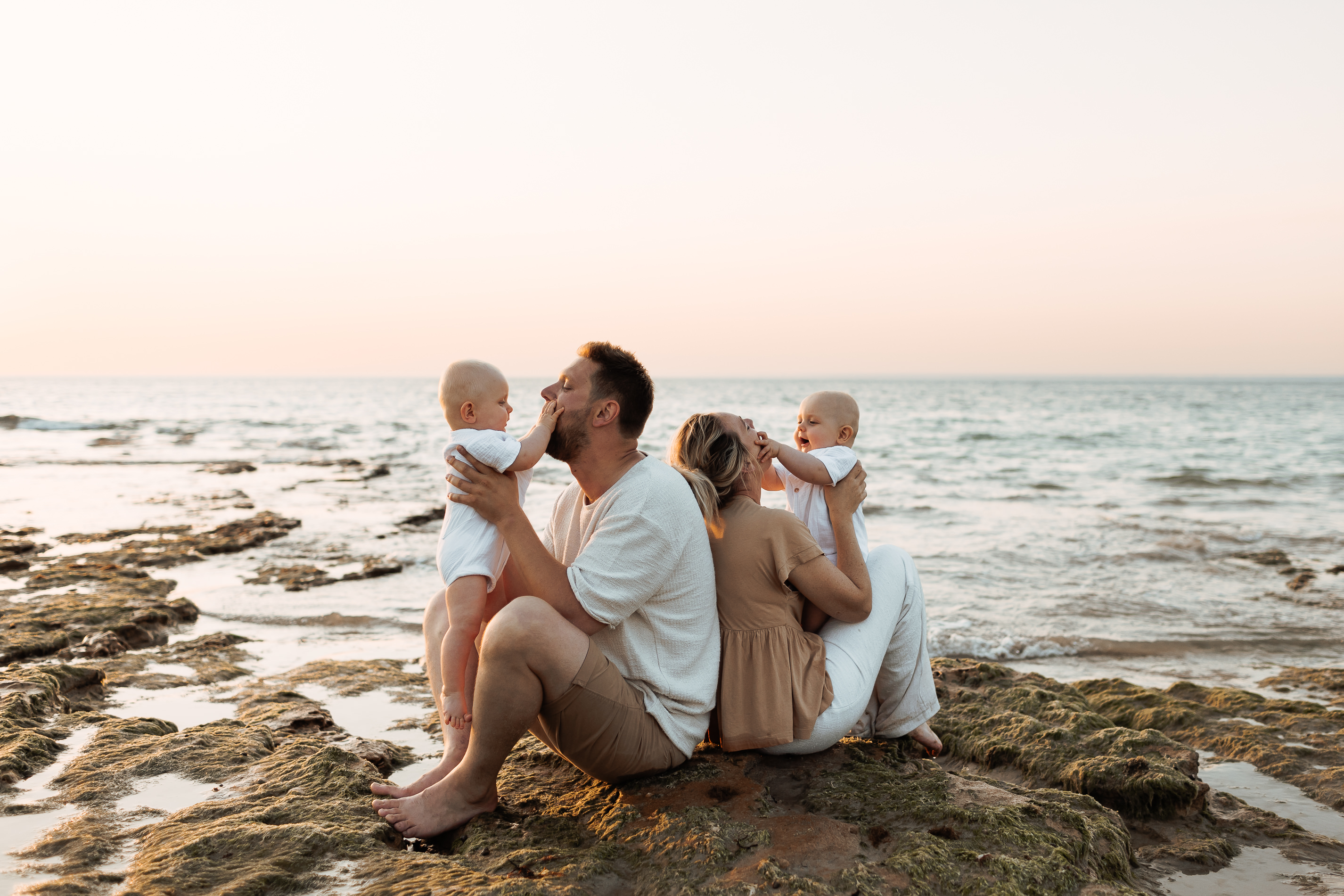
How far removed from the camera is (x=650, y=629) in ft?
10.6

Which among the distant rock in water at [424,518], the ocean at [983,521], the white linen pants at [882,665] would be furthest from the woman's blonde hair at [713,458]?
the distant rock in water at [424,518]

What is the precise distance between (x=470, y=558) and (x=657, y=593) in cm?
80

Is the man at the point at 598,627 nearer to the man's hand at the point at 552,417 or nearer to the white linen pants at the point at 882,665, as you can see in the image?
the man's hand at the point at 552,417

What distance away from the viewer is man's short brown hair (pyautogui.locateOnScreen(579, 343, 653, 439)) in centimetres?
335

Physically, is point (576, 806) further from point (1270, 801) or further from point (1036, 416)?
point (1036, 416)

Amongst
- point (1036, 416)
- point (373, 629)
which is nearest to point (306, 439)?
point (373, 629)

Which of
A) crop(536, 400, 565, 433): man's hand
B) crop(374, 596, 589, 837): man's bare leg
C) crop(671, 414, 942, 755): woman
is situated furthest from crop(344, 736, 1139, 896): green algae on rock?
crop(536, 400, 565, 433): man's hand

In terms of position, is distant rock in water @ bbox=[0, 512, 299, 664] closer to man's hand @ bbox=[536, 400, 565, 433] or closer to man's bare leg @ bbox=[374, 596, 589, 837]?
man's bare leg @ bbox=[374, 596, 589, 837]

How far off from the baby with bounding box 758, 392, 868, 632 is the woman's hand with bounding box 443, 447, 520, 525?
105 centimetres

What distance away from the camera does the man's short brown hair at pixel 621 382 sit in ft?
11.0

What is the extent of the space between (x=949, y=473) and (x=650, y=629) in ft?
57.9

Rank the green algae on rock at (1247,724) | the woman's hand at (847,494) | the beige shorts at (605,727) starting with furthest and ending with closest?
the green algae on rock at (1247,724), the woman's hand at (847,494), the beige shorts at (605,727)

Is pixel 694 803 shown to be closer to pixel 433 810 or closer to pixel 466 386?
pixel 433 810

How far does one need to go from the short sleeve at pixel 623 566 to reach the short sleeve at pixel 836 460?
1041mm
